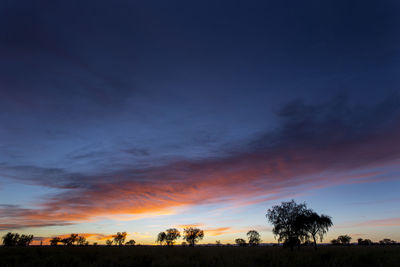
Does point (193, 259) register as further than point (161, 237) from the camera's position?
No

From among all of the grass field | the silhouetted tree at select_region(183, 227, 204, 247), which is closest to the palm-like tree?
the grass field

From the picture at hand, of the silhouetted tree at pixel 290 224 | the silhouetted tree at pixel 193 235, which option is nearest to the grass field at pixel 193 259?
the silhouetted tree at pixel 290 224

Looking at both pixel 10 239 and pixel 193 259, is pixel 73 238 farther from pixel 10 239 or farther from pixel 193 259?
pixel 193 259

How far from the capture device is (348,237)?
132 metres

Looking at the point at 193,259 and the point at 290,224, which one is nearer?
the point at 193,259

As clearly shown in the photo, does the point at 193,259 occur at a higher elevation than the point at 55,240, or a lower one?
higher

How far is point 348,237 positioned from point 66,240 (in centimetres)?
17399

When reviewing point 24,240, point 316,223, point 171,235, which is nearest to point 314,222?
point 316,223

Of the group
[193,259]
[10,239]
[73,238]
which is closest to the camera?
[193,259]

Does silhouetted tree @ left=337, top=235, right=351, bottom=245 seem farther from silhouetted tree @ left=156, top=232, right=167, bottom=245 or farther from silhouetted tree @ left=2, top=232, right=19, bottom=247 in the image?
silhouetted tree @ left=2, top=232, right=19, bottom=247

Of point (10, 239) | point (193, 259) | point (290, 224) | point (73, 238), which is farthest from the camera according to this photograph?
point (73, 238)

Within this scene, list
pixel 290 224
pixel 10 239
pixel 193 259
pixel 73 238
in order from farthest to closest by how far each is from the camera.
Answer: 1. pixel 73 238
2. pixel 10 239
3. pixel 290 224
4. pixel 193 259

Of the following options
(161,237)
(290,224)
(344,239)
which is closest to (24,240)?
(161,237)

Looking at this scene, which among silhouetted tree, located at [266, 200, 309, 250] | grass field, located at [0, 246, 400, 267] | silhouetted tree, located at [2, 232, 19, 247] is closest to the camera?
grass field, located at [0, 246, 400, 267]
